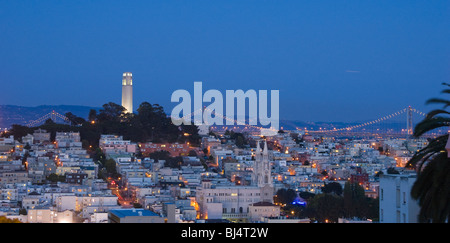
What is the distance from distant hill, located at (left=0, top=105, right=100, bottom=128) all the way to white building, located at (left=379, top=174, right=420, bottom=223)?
40.4 meters

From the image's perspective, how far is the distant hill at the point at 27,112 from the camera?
155 ft

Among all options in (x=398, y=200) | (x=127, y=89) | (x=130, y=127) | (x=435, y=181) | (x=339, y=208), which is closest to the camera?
(x=435, y=181)

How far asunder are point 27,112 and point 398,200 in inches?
1730

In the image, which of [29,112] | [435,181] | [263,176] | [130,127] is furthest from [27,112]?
[435,181]

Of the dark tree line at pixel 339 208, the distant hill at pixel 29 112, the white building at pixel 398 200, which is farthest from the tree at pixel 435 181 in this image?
the distant hill at pixel 29 112

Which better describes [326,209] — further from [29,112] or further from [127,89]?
[29,112]

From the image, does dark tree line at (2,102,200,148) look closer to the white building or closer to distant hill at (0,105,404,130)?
distant hill at (0,105,404,130)

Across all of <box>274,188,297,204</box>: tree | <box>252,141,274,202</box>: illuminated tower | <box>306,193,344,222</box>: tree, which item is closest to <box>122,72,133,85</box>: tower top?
<box>252,141,274,202</box>: illuminated tower

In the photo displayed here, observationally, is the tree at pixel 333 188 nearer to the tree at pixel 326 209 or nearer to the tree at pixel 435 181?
the tree at pixel 326 209

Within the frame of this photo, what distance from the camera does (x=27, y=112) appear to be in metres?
49.4

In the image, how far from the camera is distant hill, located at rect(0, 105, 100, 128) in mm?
47338
